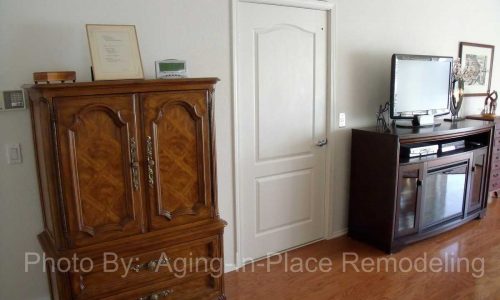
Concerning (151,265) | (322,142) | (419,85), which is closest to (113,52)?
(151,265)

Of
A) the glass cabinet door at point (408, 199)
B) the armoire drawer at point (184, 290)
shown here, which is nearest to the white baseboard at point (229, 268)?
the armoire drawer at point (184, 290)

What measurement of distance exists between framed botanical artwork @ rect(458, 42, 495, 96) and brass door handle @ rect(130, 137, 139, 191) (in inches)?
149

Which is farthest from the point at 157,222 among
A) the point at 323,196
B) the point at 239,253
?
the point at 323,196

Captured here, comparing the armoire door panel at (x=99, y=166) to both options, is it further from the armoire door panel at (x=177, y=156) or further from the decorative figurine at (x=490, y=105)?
the decorative figurine at (x=490, y=105)

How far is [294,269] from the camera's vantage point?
2.81 m

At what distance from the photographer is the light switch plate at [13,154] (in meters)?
1.97

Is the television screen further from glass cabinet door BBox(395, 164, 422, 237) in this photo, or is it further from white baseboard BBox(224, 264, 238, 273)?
white baseboard BBox(224, 264, 238, 273)

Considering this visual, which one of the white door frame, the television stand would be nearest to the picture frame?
the white door frame

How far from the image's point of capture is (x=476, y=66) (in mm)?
4379

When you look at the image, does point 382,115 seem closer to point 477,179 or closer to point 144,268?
point 477,179

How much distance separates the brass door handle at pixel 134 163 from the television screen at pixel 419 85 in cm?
224

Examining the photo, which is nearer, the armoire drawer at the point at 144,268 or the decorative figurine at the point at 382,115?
the armoire drawer at the point at 144,268

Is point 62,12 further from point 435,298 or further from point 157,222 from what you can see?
point 435,298

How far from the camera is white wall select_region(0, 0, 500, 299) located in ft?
6.36
